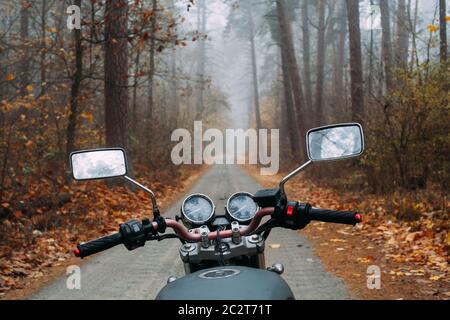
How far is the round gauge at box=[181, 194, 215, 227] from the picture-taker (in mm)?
2770

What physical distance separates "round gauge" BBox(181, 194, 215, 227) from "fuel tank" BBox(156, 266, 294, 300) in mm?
770

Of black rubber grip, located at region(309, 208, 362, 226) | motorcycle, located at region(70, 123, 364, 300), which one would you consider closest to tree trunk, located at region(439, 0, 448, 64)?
motorcycle, located at region(70, 123, 364, 300)

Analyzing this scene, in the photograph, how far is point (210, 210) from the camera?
2807 millimetres

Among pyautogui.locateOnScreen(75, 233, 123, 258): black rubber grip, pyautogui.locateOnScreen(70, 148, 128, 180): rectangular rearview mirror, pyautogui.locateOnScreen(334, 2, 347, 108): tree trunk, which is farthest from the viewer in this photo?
pyautogui.locateOnScreen(334, 2, 347, 108): tree trunk

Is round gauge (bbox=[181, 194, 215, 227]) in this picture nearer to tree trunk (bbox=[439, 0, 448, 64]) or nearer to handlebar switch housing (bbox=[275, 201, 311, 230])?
handlebar switch housing (bbox=[275, 201, 311, 230])

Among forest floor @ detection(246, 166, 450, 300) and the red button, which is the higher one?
the red button

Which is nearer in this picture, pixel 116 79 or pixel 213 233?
pixel 213 233

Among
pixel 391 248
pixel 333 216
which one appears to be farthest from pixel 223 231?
pixel 391 248

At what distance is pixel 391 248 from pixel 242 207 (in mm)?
5543

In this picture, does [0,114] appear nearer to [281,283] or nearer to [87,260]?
[87,260]

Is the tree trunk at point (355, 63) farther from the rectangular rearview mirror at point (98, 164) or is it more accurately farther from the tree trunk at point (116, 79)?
the rectangular rearview mirror at point (98, 164)

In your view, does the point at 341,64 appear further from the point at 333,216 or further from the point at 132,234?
the point at 132,234

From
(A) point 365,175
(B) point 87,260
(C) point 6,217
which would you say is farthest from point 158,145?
(B) point 87,260
